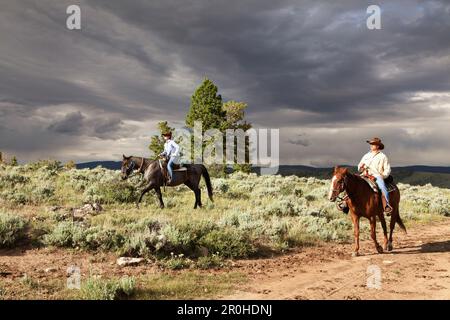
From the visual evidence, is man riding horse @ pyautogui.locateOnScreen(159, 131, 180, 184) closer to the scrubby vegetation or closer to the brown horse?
the scrubby vegetation

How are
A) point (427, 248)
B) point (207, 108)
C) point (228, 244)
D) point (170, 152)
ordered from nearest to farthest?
point (228, 244) < point (427, 248) < point (170, 152) < point (207, 108)

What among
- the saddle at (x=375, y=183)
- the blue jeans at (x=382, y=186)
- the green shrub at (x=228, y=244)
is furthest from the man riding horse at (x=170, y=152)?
the blue jeans at (x=382, y=186)

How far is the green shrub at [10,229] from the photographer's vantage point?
9863 mm

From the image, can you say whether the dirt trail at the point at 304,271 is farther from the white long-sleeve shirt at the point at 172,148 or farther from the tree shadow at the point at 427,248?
the white long-sleeve shirt at the point at 172,148

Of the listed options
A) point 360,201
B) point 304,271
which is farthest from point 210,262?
point 360,201

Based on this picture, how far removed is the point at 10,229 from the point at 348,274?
8.75m

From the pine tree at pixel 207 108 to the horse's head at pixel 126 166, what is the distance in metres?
30.1

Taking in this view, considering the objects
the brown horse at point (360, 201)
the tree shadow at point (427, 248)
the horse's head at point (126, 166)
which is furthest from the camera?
the horse's head at point (126, 166)

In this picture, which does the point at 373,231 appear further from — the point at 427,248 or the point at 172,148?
→ the point at 172,148

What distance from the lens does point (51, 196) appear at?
56.9 feet

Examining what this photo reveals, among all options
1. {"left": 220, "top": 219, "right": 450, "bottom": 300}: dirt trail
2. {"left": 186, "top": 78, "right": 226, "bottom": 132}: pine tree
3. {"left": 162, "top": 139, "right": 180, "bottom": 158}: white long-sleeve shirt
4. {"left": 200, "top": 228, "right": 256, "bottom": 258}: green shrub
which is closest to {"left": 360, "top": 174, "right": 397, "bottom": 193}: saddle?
{"left": 220, "top": 219, "right": 450, "bottom": 300}: dirt trail

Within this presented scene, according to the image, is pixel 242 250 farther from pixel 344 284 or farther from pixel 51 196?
pixel 51 196

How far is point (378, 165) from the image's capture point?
38.8 ft
